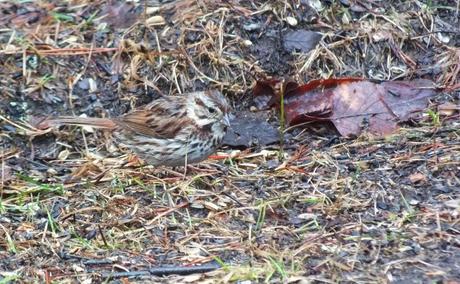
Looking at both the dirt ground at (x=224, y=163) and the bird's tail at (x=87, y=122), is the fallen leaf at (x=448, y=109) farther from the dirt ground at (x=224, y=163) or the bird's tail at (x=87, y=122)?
the bird's tail at (x=87, y=122)

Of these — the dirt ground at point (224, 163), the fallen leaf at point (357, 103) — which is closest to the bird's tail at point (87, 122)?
the dirt ground at point (224, 163)

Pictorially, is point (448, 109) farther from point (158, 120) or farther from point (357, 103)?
point (158, 120)

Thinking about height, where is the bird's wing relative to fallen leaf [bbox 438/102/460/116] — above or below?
above

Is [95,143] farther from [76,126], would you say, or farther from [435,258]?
[435,258]

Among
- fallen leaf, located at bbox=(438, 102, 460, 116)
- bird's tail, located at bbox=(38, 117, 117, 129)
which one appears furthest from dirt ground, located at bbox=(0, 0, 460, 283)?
bird's tail, located at bbox=(38, 117, 117, 129)

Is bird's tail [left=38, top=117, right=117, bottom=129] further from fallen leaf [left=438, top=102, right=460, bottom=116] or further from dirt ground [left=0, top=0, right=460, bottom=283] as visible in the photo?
fallen leaf [left=438, top=102, right=460, bottom=116]

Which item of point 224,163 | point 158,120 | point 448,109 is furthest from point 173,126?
point 448,109

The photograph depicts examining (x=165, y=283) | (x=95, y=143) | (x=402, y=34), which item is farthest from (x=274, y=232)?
(x=402, y=34)
